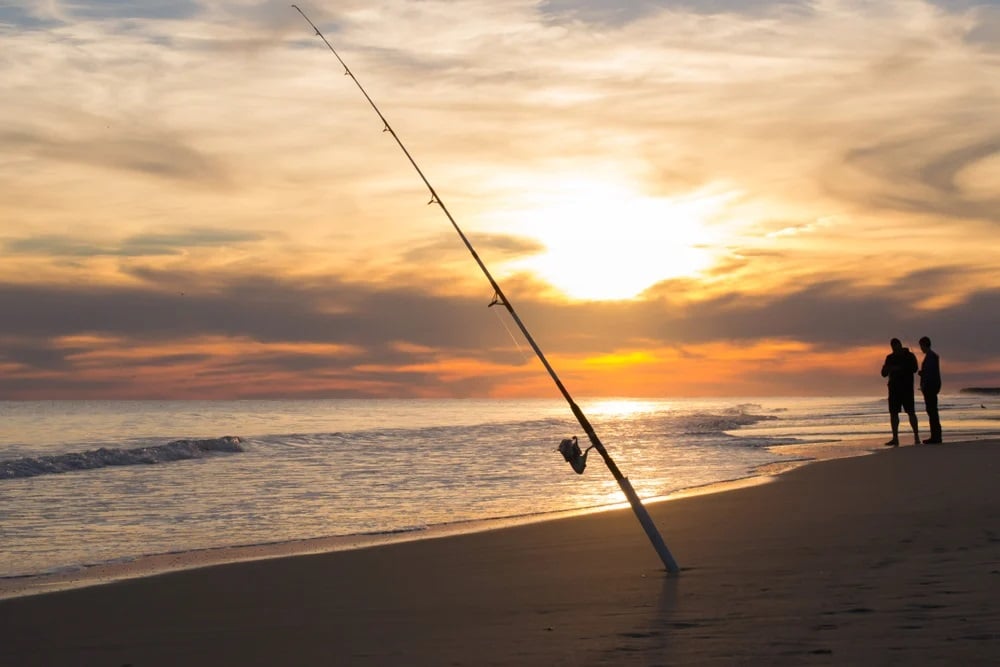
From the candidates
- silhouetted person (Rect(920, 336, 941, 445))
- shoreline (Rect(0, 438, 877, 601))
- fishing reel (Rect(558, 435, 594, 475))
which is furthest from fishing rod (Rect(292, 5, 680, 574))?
silhouetted person (Rect(920, 336, 941, 445))

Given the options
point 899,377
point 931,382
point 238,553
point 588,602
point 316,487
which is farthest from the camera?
point 899,377

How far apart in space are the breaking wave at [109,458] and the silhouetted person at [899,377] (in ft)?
47.9

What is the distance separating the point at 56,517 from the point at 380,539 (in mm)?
4531

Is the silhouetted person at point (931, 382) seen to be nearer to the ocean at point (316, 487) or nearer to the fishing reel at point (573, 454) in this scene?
the ocean at point (316, 487)

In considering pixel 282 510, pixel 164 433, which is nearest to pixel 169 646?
pixel 282 510

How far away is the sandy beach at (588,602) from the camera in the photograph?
4.15 metres

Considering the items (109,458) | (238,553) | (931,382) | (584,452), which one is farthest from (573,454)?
(109,458)

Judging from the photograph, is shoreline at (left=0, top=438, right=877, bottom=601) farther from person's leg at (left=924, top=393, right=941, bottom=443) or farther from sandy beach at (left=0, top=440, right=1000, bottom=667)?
person's leg at (left=924, top=393, right=941, bottom=443)

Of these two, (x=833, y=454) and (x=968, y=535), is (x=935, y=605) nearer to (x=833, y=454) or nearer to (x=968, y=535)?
(x=968, y=535)

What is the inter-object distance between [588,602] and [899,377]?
13.6 meters

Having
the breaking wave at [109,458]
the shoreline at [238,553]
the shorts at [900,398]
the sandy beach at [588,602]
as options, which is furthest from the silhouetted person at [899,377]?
the breaking wave at [109,458]

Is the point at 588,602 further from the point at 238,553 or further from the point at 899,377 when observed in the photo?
the point at 899,377

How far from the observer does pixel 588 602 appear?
524 cm

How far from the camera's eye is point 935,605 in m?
4.50
